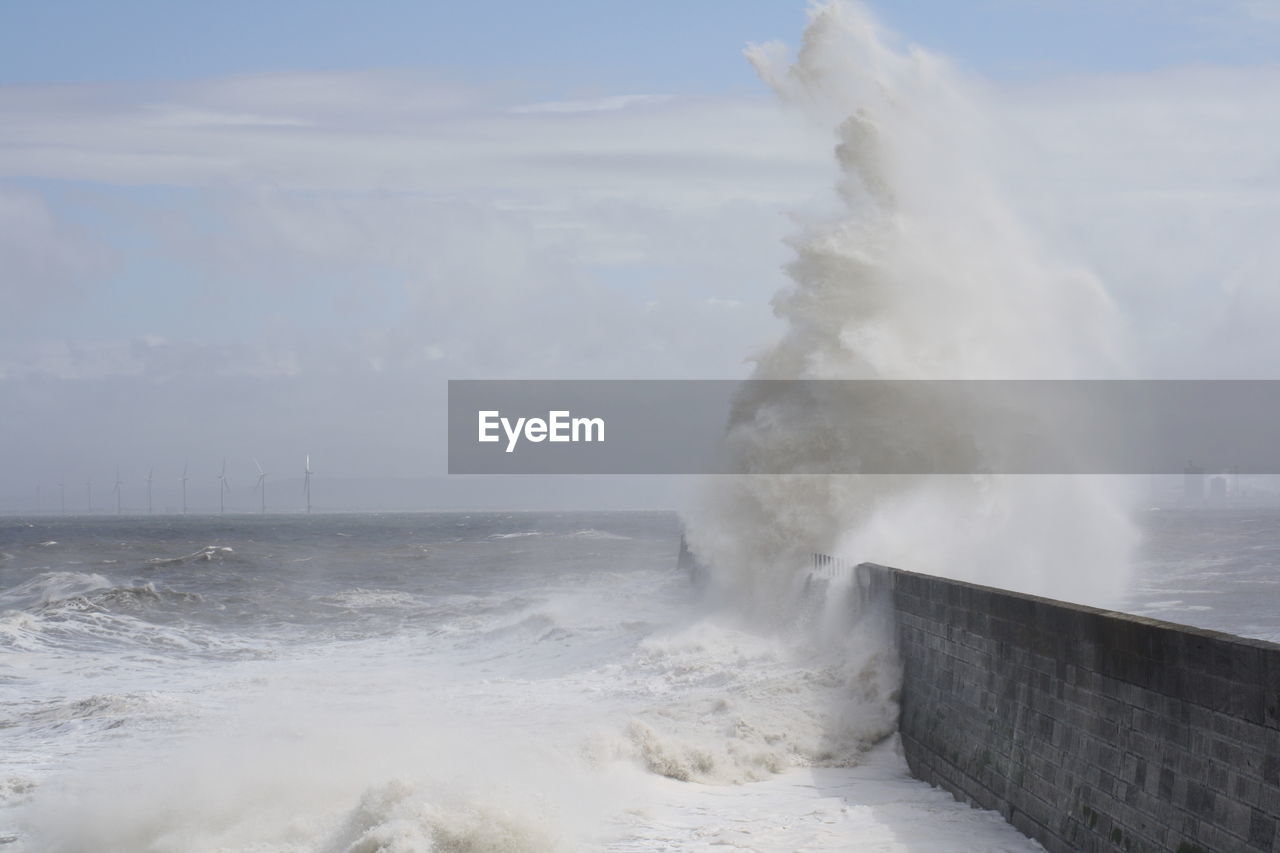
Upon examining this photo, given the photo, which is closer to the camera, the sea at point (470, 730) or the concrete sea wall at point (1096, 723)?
the concrete sea wall at point (1096, 723)

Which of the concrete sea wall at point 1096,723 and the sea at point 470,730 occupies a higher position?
the concrete sea wall at point 1096,723

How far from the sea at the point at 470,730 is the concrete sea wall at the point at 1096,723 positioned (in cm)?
44

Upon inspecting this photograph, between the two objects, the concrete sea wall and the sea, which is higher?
the concrete sea wall

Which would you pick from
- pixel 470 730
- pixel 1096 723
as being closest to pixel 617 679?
pixel 470 730

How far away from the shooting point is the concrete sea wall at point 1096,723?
553 cm

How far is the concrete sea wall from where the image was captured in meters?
5.53

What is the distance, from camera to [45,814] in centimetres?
922

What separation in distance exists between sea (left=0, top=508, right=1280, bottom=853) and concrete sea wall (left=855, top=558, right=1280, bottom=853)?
44cm

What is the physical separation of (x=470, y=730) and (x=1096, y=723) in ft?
21.4

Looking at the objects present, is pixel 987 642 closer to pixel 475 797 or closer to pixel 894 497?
pixel 475 797

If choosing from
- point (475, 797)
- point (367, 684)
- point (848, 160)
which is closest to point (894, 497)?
point (848, 160)

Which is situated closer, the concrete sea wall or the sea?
the concrete sea wall

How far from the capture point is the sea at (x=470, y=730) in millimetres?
8359

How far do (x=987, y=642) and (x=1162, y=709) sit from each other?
255cm
